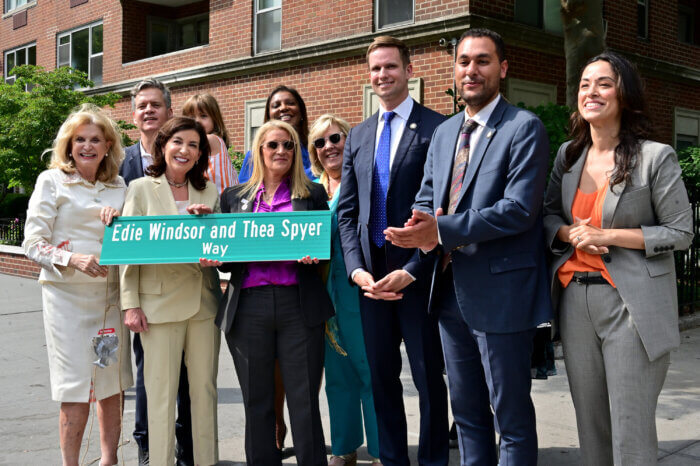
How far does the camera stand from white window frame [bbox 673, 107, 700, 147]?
49.0 feet

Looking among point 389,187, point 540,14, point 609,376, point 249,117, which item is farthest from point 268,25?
point 609,376

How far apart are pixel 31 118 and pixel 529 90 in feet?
35.2

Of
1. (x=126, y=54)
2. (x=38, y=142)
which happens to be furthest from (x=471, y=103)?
(x=126, y=54)

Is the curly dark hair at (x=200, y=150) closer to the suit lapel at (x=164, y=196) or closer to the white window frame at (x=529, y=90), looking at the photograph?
the suit lapel at (x=164, y=196)

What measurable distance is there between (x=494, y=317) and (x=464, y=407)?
0.55 meters

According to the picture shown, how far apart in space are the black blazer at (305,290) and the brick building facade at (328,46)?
24.1 ft

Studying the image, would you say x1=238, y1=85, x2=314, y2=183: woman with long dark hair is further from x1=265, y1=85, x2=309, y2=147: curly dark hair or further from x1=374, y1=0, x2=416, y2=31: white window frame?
x1=374, y1=0, x2=416, y2=31: white window frame

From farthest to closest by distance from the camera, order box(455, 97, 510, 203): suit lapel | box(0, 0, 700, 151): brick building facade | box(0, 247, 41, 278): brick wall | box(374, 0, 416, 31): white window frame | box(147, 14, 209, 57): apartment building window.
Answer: box(147, 14, 209, 57): apartment building window
box(0, 247, 41, 278): brick wall
box(374, 0, 416, 31): white window frame
box(0, 0, 700, 151): brick building facade
box(455, 97, 510, 203): suit lapel

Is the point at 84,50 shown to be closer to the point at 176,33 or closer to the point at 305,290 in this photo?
the point at 176,33

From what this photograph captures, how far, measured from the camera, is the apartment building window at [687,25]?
16.8 m

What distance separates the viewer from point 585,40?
7.74 metres

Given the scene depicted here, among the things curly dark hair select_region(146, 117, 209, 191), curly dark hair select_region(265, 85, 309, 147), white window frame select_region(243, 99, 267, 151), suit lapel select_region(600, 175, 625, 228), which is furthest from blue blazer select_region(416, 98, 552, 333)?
white window frame select_region(243, 99, 267, 151)

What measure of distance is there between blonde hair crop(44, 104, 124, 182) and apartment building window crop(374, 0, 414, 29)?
8.30 m

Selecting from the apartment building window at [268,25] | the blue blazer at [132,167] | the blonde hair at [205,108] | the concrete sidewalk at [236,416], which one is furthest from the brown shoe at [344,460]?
the apartment building window at [268,25]
